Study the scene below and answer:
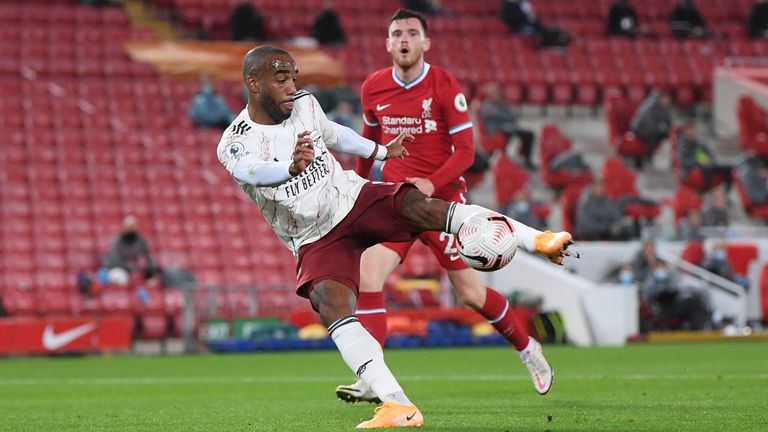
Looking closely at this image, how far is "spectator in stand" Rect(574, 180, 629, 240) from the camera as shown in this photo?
1906 centimetres

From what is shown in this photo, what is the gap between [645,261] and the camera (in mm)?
18344

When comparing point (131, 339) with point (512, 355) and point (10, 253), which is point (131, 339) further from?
point (512, 355)

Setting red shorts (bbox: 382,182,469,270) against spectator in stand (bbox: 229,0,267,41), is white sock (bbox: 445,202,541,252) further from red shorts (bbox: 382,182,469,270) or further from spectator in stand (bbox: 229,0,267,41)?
spectator in stand (bbox: 229,0,267,41)

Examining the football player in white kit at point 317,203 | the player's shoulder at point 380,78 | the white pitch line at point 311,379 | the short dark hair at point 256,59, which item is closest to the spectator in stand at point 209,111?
the white pitch line at point 311,379

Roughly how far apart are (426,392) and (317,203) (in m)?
2.97

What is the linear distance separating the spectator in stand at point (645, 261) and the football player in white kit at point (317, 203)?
12243mm

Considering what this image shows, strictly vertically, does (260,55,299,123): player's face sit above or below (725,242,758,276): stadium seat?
above

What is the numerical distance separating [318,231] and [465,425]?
1196 millimetres

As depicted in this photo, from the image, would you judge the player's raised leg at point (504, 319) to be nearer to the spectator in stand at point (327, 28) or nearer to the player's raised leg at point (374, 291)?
the player's raised leg at point (374, 291)

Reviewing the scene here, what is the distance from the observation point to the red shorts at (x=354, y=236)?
6.41 metres

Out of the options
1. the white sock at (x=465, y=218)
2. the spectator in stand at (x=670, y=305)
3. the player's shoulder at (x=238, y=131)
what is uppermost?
the player's shoulder at (x=238, y=131)

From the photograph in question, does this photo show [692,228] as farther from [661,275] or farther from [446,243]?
[446,243]

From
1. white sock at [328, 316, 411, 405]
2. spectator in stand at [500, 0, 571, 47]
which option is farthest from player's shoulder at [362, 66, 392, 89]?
spectator in stand at [500, 0, 571, 47]

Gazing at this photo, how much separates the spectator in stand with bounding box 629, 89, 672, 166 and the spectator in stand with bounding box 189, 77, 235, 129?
7.29 metres
